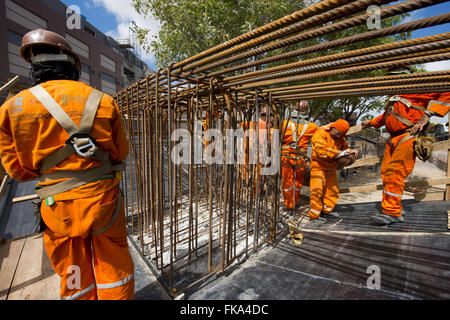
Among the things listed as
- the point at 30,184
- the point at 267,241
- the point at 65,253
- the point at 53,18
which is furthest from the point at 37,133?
the point at 53,18

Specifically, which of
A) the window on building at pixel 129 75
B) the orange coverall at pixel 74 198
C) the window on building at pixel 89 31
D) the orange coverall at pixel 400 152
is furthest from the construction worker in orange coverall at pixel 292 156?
the window on building at pixel 129 75

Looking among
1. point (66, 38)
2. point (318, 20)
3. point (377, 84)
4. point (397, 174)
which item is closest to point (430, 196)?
point (397, 174)

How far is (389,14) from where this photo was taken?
90 cm

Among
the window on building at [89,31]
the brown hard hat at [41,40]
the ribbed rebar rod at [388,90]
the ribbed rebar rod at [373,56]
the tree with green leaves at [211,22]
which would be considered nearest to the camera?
the ribbed rebar rod at [373,56]

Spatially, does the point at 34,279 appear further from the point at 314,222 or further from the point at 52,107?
the point at 314,222

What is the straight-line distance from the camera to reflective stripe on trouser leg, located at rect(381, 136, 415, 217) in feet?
9.65

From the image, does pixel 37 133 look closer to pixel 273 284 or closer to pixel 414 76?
pixel 273 284

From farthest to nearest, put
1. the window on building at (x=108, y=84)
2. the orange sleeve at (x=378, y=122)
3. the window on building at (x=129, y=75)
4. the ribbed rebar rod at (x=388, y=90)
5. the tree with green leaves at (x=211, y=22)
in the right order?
the window on building at (x=129, y=75) < the window on building at (x=108, y=84) < the tree with green leaves at (x=211, y=22) < the orange sleeve at (x=378, y=122) < the ribbed rebar rod at (x=388, y=90)

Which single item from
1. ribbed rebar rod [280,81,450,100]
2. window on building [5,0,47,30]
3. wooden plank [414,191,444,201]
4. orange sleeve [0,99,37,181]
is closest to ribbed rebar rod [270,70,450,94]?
ribbed rebar rod [280,81,450,100]

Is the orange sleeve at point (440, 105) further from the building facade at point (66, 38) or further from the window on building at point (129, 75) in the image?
the window on building at point (129, 75)

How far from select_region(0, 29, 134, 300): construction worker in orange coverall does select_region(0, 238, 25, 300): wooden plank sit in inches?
46.3

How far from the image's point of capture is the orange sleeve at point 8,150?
1305 millimetres

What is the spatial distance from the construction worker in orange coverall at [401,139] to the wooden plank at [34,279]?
14.3 ft
